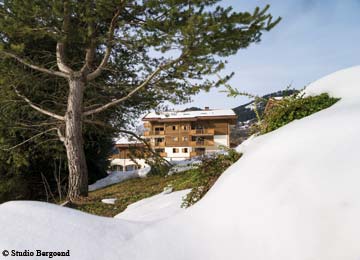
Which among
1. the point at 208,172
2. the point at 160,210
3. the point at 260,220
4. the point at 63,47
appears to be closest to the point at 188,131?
the point at 63,47

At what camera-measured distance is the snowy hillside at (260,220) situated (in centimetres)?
126

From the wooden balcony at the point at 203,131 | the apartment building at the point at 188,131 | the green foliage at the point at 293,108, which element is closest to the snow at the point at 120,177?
the green foliage at the point at 293,108

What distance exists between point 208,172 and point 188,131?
107ft

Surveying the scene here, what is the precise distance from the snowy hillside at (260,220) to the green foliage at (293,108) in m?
0.65

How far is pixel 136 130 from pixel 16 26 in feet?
19.4

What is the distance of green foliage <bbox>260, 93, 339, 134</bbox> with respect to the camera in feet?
8.02

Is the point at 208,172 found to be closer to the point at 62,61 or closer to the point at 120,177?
the point at 62,61

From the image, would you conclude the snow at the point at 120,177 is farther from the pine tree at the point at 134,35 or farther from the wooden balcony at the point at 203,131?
the wooden balcony at the point at 203,131

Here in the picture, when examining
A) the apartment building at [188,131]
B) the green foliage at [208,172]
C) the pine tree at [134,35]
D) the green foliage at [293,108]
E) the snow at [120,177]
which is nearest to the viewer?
the green foliage at [293,108]

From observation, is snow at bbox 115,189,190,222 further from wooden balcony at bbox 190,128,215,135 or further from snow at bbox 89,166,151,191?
wooden balcony at bbox 190,128,215,135

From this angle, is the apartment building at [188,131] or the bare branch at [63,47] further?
the apartment building at [188,131]

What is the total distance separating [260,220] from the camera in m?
1.42

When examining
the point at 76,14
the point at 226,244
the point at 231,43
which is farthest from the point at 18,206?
the point at 76,14

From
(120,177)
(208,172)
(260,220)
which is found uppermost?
(208,172)
